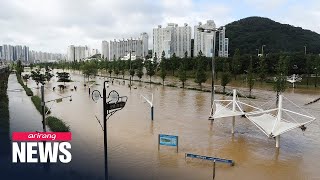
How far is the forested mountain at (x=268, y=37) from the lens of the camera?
15384 centimetres

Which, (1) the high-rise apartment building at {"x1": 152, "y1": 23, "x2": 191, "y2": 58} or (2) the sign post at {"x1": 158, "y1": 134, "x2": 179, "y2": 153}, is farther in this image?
(1) the high-rise apartment building at {"x1": 152, "y1": 23, "x2": 191, "y2": 58}

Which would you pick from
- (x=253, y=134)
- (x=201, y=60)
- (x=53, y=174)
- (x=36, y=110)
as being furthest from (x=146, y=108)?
(x=201, y=60)

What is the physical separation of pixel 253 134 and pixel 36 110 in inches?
937

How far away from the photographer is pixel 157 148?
73.5 feet

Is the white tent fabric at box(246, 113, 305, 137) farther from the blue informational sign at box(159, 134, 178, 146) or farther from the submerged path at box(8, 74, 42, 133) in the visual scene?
the submerged path at box(8, 74, 42, 133)

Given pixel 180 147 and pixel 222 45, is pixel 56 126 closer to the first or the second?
pixel 180 147

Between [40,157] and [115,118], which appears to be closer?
[40,157]

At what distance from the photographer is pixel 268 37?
529 feet

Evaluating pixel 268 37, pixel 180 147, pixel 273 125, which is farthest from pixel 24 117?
pixel 268 37

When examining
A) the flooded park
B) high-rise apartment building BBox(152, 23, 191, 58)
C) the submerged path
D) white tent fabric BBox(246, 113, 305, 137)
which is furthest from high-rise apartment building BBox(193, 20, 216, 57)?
white tent fabric BBox(246, 113, 305, 137)

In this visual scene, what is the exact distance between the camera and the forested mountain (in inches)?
6057

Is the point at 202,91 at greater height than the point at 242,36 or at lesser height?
lesser

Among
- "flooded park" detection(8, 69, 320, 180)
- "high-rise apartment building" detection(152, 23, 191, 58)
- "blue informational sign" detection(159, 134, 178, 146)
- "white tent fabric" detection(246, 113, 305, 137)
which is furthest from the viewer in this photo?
"high-rise apartment building" detection(152, 23, 191, 58)

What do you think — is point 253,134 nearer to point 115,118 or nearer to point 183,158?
point 183,158
